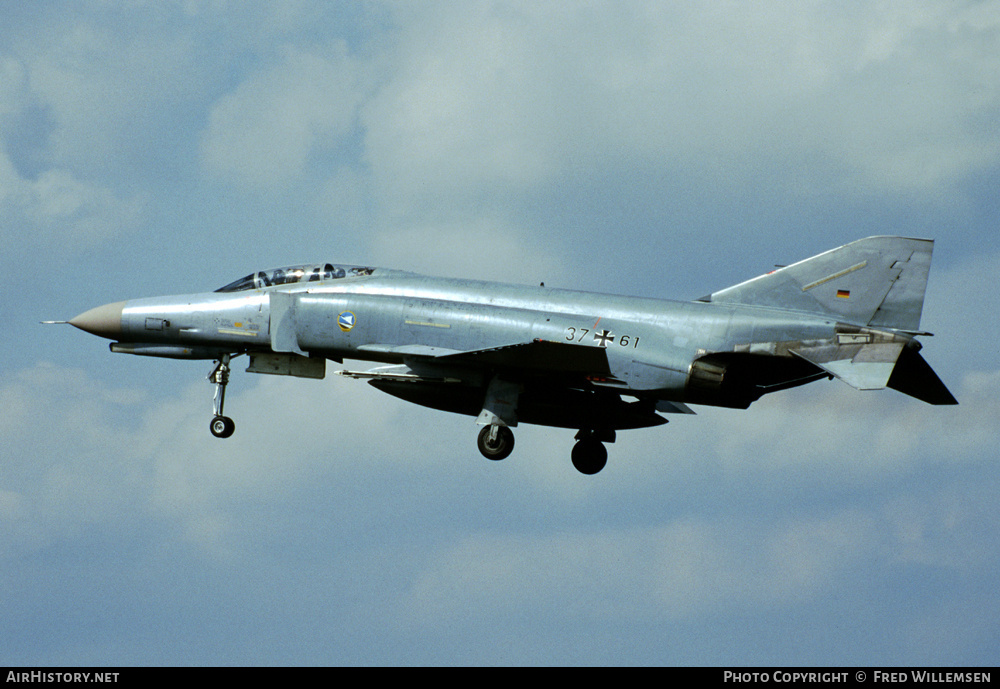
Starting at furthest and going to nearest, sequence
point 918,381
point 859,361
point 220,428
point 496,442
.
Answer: point 220,428 → point 496,442 → point 918,381 → point 859,361

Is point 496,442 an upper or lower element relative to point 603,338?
lower

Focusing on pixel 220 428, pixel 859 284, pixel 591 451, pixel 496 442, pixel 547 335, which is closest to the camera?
pixel 859 284

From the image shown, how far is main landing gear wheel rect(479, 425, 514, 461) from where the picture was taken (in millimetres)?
26188

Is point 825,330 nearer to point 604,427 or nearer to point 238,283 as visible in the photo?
point 604,427

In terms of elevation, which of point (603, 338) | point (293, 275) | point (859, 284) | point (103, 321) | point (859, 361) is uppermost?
point (293, 275)

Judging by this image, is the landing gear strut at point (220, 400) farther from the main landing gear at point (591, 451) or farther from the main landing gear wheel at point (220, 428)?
the main landing gear at point (591, 451)

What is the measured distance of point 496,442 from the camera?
26.2 m

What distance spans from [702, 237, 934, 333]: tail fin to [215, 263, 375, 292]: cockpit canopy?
8.73 m

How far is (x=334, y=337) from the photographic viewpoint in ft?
86.4

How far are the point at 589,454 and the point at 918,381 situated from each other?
792 centimetres

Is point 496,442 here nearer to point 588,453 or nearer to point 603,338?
point 603,338

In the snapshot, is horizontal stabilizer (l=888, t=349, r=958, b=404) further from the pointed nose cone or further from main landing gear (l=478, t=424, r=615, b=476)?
the pointed nose cone

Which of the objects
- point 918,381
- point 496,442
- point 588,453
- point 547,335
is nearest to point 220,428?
point 496,442
